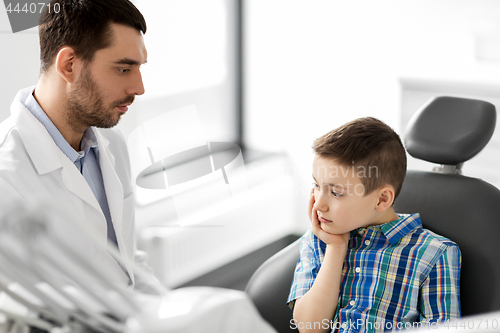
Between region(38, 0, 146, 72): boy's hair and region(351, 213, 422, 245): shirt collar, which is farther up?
region(38, 0, 146, 72): boy's hair

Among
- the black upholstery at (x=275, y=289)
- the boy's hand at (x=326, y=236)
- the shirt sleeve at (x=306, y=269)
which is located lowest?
the black upholstery at (x=275, y=289)

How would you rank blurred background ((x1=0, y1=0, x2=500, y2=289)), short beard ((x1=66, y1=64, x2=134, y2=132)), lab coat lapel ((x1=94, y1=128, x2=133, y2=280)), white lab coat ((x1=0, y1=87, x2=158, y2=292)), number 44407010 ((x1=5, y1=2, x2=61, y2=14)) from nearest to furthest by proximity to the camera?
white lab coat ((x1=0, y1=87, x2=158, y2=292))
short beard ((x1=66, y1=64, x2=134, y2=132))
lab coat lapel ((x1=94, y1=128, x2=133, y2=280))
number 44407010 ((x1=5, y1=2, x2=61, y2=14))
blurred background ((x1=0, y1=0, x2=500, y2=289))

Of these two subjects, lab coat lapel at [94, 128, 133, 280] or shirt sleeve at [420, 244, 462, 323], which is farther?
lab coat lapel at [94, 128, 133, 280]

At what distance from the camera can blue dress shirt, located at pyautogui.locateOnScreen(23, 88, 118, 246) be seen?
1.21 m

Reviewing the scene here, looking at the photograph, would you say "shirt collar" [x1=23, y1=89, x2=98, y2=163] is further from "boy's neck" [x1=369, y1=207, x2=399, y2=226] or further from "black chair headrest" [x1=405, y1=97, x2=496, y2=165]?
"black chair headrest" [x1=405, y1=97, x2=496, y2=165]

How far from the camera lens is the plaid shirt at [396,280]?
3.69 ft

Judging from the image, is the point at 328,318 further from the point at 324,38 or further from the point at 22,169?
the point at 324,38

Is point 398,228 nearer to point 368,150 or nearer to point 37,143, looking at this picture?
point 368,150

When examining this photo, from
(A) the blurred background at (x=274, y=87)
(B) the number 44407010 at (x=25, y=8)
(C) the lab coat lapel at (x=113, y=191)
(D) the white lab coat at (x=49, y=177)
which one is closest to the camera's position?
(D) the white lab coat at (x=49, y=177)

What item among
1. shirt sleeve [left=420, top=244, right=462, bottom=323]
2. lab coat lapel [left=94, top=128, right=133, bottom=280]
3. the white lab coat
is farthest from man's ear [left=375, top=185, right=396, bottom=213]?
lab coat lapel [left=94, top=128, right=133, bottom=280]

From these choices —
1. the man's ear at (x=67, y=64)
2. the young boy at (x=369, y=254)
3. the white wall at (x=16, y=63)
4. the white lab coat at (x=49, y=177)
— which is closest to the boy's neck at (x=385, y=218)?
the young boy at (x=369, y=254)

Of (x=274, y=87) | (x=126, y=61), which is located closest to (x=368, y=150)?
(x=126, y=61)

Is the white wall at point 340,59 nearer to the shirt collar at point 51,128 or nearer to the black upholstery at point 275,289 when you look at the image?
the black upholstery at point 275,289

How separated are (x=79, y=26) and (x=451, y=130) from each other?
93cm
